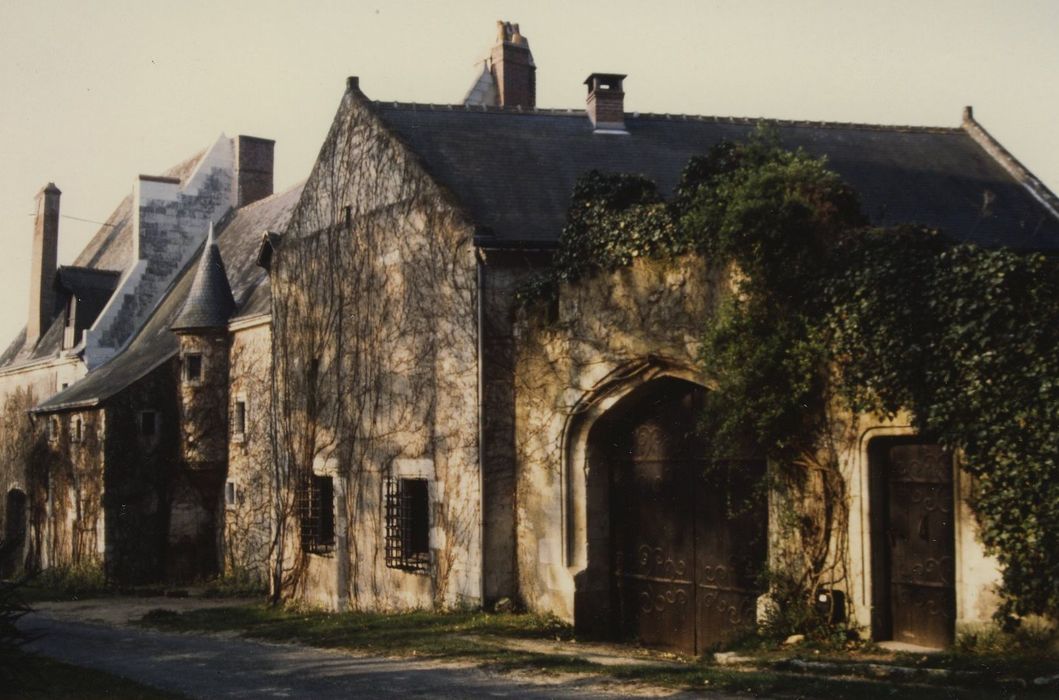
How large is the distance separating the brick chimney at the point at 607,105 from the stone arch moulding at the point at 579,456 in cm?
662

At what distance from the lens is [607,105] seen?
20.0 metres

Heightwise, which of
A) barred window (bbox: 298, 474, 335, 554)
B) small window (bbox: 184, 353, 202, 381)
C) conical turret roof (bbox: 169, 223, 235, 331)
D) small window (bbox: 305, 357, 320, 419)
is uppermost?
conical turret roof (bbox: 169, 223, 235, 331)

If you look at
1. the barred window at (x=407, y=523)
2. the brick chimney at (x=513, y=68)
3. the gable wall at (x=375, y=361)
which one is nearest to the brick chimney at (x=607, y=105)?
the gable wall at (x=375, y=361)

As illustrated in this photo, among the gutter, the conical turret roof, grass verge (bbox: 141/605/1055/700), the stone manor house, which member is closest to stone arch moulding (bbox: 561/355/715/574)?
the stone manor house

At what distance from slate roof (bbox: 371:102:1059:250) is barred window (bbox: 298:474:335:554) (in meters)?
5.84

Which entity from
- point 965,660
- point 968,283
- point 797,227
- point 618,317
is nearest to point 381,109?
point 618,317

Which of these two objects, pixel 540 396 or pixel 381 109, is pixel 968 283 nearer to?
pixel 540 396

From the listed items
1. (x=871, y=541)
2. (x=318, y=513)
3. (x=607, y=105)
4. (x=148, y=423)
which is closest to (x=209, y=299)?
(x=148, y=423)

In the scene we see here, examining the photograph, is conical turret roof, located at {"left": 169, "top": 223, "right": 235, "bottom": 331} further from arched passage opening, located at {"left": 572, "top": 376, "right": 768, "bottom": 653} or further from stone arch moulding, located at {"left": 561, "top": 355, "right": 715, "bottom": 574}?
arched passage opening, located at {"left": 572, "top": 376, "right": 768, "bottom": 653}

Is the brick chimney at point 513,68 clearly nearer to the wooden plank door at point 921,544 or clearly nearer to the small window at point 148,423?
the small window at point 148,423

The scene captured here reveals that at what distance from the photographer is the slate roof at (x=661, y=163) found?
17.1 metres

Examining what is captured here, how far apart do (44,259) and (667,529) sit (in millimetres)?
25398

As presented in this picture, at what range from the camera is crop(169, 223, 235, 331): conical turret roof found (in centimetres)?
2575

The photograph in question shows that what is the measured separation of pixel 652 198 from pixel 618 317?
4.89ft
